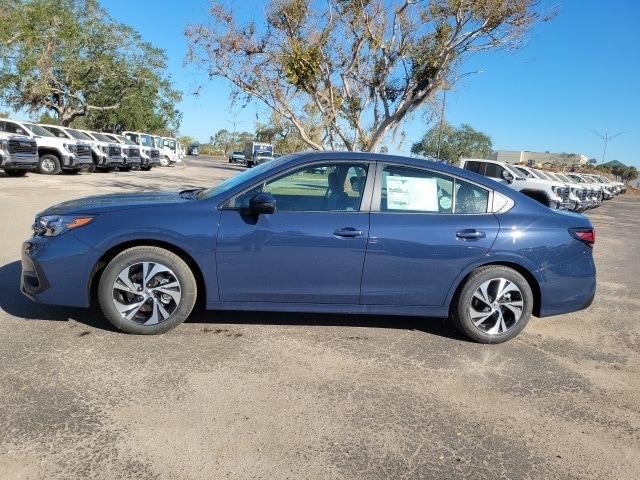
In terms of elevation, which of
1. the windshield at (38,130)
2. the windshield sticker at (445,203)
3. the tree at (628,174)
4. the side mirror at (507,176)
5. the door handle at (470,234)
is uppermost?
the tree at (628,174)

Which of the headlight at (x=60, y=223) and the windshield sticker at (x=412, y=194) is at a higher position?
the windshield sticker at (x=412, y=194)

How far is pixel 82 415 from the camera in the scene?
3053mm

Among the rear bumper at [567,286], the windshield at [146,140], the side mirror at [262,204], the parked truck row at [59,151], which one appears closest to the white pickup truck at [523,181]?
the parked truck row at [59,151]

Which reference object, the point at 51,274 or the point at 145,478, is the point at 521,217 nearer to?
the point at 145,478

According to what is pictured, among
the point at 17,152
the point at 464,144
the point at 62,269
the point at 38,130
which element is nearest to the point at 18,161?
the point at 17,152

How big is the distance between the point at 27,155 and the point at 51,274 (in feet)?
52.0

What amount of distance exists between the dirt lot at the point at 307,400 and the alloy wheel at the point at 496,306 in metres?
0.19

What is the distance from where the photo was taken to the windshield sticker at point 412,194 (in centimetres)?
448

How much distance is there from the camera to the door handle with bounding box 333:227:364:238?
424 cm

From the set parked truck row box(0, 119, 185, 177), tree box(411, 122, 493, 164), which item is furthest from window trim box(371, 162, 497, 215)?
tree box(411, 122, 493, 164)

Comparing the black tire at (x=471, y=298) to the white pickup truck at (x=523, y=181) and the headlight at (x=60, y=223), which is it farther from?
the white pickup truck at (x=523, y=181)

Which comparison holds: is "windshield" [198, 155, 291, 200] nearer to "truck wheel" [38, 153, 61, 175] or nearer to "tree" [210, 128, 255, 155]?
"truck wheel" [38, 153, 61, 175]

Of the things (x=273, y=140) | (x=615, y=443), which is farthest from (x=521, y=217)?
(x=273, y=140)

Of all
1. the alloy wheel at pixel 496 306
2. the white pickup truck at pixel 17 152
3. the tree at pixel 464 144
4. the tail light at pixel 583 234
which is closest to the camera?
the alloy wheel at pixel 496 306
